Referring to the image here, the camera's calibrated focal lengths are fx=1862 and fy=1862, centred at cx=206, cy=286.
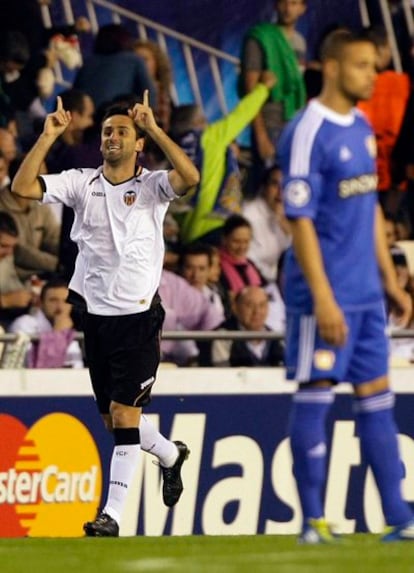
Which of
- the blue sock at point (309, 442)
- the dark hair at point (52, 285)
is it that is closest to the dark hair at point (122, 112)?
the blue sock at point (309, 442)

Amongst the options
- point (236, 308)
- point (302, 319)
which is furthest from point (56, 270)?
point (302, 319)

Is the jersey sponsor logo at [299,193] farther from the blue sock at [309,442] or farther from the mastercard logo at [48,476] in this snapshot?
the mastercard logo at [48,476]

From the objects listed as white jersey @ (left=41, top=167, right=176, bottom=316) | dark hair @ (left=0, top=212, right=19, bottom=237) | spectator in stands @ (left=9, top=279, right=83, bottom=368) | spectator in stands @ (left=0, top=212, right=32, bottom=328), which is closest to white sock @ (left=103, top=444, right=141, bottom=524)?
white jersey @ (left=41, top=167, right=176, bottom=316)

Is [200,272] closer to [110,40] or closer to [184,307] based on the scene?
[184,307]

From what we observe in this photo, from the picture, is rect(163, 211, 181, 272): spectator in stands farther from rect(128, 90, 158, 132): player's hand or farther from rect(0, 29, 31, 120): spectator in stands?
rect(128, 90, 158, 132): player's hand

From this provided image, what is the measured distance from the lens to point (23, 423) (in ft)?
36.3

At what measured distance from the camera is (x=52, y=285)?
1210 centimetres

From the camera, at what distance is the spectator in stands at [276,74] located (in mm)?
14141

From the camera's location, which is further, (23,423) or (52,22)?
(52,22)

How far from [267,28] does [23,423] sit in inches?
175

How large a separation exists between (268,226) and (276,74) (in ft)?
4.14

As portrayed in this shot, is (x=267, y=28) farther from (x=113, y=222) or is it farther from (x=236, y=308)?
(x=113, y=222)

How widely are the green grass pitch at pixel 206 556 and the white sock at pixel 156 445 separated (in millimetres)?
1511

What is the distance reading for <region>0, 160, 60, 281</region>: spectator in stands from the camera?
12.6m
